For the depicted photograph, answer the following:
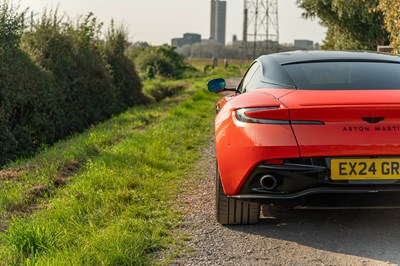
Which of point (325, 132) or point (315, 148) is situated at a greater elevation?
point (325, 132)

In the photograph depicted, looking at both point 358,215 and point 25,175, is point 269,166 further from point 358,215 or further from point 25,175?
point 25,175

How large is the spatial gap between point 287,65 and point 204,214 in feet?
5.14

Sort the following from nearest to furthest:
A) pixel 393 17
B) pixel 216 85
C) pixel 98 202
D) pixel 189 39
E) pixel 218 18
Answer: pixel 98 202 < pixel 216 85 < pixel 393 17 < pixel 189 39 < pixel 218 18

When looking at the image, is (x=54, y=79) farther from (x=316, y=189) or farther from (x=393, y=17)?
(x=316, y=189)

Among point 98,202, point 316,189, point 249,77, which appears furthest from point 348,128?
point 98,202

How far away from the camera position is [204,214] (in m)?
4.48

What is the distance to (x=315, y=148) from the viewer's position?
331cm

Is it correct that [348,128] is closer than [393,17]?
Yes

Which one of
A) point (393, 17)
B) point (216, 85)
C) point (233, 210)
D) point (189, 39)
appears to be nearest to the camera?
point (233, 210)

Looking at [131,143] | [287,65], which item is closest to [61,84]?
[131,143]

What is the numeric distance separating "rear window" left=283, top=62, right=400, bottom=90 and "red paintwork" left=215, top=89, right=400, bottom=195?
25 cm

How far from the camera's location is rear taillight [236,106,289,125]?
→ 3.40 metres

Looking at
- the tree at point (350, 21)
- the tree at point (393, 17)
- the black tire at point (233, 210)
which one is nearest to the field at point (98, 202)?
the black tire at point (233, 210)

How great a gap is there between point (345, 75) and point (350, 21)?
2142cm
